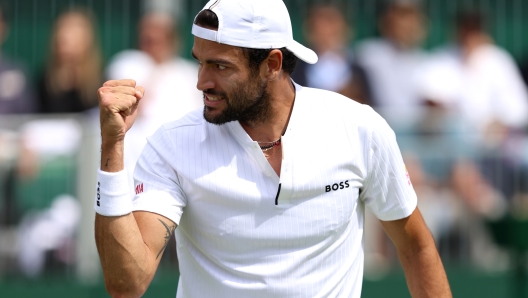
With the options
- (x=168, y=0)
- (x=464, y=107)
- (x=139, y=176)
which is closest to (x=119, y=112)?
(x=139, y=176)

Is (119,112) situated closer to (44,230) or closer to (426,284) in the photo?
(426,284)

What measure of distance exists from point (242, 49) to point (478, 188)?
468cm

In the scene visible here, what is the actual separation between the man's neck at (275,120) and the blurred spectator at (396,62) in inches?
175

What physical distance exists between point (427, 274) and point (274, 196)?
81 centimetres

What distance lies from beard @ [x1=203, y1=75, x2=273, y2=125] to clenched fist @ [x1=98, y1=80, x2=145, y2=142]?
36 centimetres

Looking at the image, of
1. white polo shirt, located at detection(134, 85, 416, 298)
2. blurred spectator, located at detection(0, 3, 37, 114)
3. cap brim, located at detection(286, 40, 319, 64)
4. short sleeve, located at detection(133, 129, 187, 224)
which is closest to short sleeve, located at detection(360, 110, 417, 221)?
white polo shirt, located at detection(134, 85, 416, 298)

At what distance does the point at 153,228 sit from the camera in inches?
149

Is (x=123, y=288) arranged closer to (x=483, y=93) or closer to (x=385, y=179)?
(x=385, y=179)

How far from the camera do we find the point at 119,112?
3539mm

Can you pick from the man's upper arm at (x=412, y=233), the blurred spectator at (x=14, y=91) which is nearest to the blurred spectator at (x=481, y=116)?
the blurred spectator at (x=14, y=91)

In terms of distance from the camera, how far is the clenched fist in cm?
351

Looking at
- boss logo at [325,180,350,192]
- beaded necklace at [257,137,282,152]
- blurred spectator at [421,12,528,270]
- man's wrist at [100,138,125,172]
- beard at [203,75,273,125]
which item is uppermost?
beard at [203,75,273,125]

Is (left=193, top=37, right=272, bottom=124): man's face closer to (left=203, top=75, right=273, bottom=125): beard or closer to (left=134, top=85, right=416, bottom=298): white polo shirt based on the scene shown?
(left=203, top=75, right=273, bottom=125): beard

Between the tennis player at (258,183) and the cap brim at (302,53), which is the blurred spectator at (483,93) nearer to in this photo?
the tennis player at (258,183)
